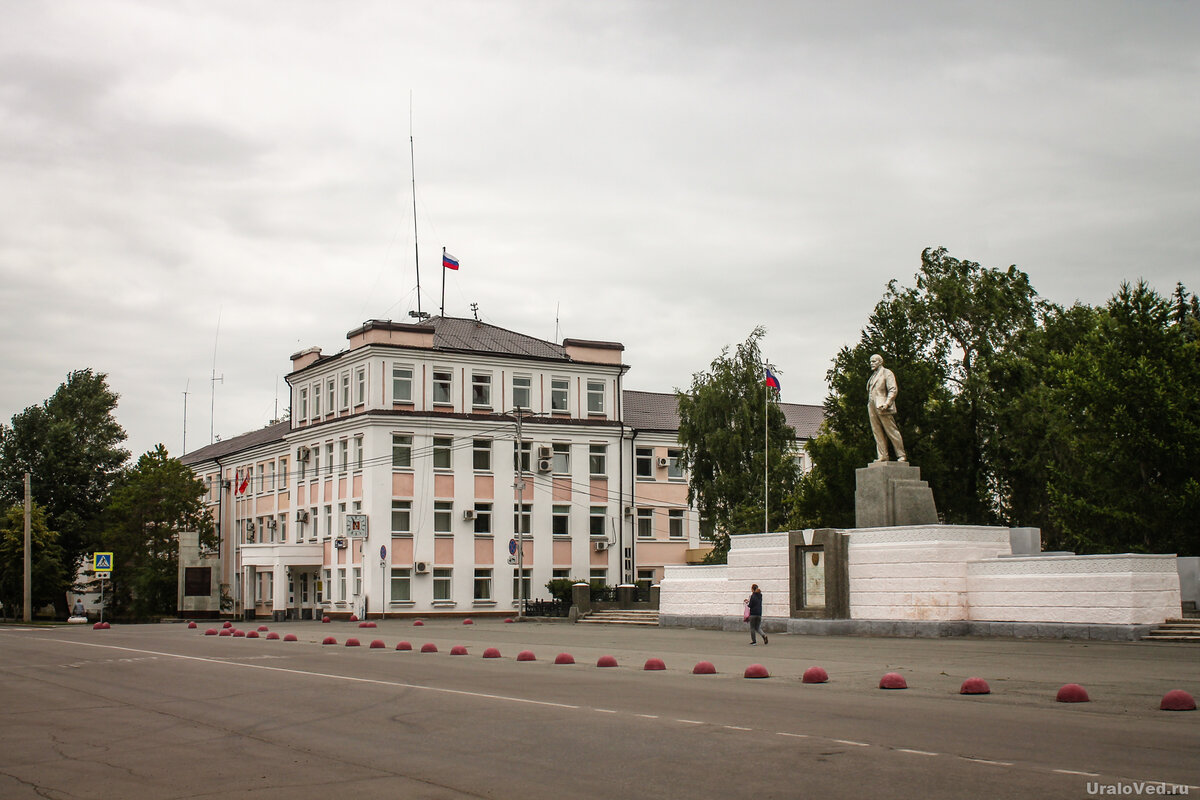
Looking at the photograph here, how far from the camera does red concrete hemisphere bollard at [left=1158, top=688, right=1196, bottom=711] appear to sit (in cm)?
1215

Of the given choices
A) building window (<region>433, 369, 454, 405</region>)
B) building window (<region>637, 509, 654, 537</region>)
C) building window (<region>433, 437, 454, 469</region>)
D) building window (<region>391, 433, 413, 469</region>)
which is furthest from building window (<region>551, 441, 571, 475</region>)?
building window (<region>391, 433, 413, 469</region>)

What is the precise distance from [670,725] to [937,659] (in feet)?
36.1

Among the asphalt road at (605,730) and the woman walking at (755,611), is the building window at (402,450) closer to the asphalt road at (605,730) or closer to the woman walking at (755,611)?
the woman walking at (755,611)

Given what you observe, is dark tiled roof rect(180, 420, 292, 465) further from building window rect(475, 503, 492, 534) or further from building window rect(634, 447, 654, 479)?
building window rect(634, 447, 654, 479)

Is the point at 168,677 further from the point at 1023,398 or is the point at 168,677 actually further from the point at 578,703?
the point at 1023,398

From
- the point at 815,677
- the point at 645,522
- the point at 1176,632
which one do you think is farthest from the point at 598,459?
the point at 815,677

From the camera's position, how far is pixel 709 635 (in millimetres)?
33000

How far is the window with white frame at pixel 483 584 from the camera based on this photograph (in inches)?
2303

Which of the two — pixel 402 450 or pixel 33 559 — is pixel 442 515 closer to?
pixel 402 450

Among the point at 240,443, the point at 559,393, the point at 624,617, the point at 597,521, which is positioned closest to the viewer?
the point at 624,617

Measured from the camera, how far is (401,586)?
184ft

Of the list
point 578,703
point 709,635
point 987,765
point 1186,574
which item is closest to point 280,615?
point 709,635

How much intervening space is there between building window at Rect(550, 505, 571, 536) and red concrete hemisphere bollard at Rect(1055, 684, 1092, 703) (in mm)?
48450

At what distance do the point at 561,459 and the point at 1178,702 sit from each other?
5075cm
